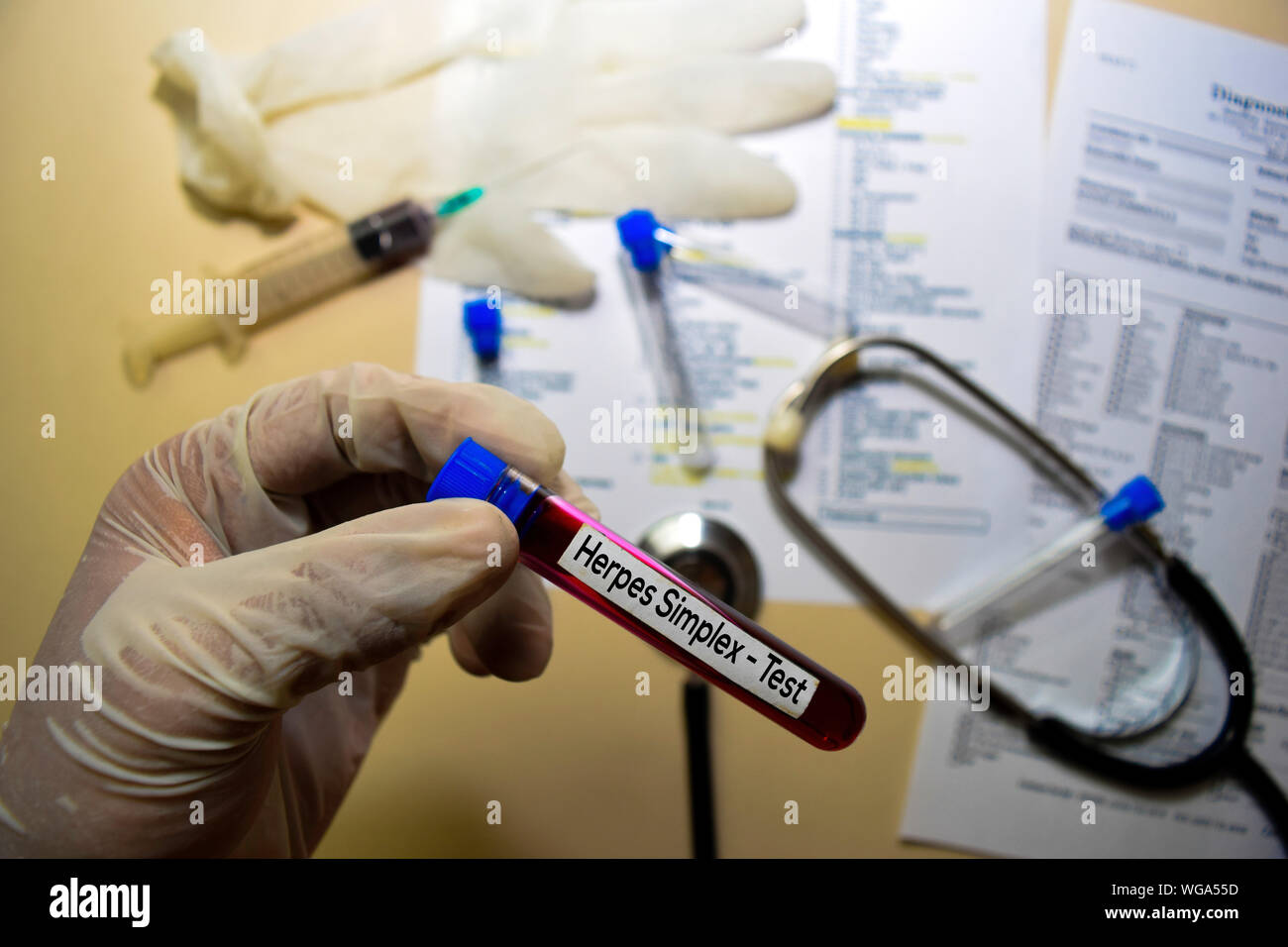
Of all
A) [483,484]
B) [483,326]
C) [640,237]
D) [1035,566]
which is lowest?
[1035,566]

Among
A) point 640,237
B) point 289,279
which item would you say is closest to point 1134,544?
point 640,237

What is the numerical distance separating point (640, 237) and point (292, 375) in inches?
16.4

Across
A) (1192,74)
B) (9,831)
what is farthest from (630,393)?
(1192,74)

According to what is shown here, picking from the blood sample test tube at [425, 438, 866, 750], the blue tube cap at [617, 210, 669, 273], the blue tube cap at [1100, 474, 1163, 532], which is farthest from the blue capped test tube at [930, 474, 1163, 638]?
the blue tube cap at [617, 210, 669, 273]

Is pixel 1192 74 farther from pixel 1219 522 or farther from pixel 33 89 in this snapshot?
pixel 33 89

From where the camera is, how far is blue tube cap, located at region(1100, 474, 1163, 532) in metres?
0.74

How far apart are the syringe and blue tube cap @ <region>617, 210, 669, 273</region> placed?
0.17 m

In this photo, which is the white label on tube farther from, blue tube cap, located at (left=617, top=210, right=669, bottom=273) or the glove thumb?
blue tube cap, located at (left=617, top=210, right=669, bottom=273)

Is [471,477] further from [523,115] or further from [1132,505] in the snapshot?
[1132,505]

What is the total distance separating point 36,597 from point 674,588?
712 mm

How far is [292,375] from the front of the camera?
776mm

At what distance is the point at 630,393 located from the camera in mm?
784

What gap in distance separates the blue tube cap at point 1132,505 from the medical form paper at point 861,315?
90mm

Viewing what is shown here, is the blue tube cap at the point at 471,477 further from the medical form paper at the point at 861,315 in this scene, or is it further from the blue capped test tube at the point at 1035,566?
the blue capped test tube at the point at 1035,566
